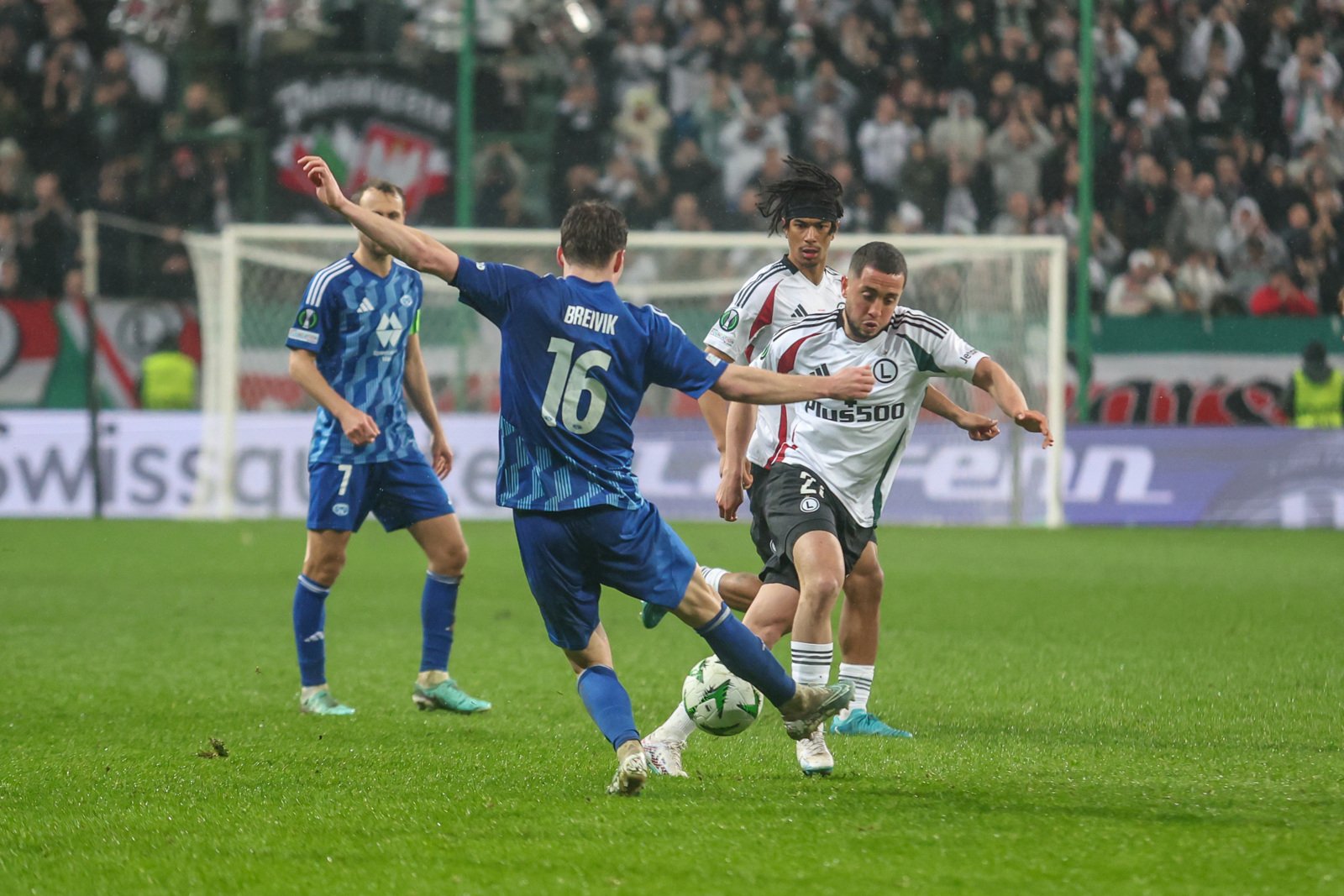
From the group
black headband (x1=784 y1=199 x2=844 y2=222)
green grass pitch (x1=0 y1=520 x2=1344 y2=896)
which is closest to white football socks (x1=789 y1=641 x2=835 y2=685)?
green grass pitch (x1=0 y1=520 x2=1344 y2=896)

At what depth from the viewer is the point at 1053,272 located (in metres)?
17.0

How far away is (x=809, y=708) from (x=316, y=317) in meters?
2.87

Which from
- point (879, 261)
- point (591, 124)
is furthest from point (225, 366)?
point (879, 261)

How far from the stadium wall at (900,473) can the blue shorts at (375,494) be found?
9592mm

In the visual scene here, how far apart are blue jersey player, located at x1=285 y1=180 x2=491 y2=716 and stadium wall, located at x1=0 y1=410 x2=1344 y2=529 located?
31.5ft

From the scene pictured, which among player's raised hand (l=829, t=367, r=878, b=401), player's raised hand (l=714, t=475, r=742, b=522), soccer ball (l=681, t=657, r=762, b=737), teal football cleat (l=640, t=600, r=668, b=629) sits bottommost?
soccer ball (l=681, t=657, r=762, b=737)

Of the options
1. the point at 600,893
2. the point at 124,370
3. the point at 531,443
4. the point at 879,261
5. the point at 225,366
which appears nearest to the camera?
the point at 600,893

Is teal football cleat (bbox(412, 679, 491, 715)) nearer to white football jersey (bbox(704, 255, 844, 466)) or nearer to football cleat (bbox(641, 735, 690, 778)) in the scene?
football cleat (bbox(641, 735, 690, 778))

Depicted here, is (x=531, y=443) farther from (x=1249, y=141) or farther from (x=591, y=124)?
(x=1249, y=141)

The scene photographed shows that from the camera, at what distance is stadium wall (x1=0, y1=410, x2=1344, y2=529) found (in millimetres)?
16641

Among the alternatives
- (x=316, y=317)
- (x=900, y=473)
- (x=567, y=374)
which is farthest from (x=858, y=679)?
(x=900, y=473)

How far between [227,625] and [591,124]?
39.5 ft

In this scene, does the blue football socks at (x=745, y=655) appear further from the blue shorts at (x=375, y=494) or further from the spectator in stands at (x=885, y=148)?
the spectator in stands at (x=885, y=148)

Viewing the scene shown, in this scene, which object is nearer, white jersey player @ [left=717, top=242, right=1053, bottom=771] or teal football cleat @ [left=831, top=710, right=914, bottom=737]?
white jersey player @ [left=717, top=242, right=1053, bottom=771]
